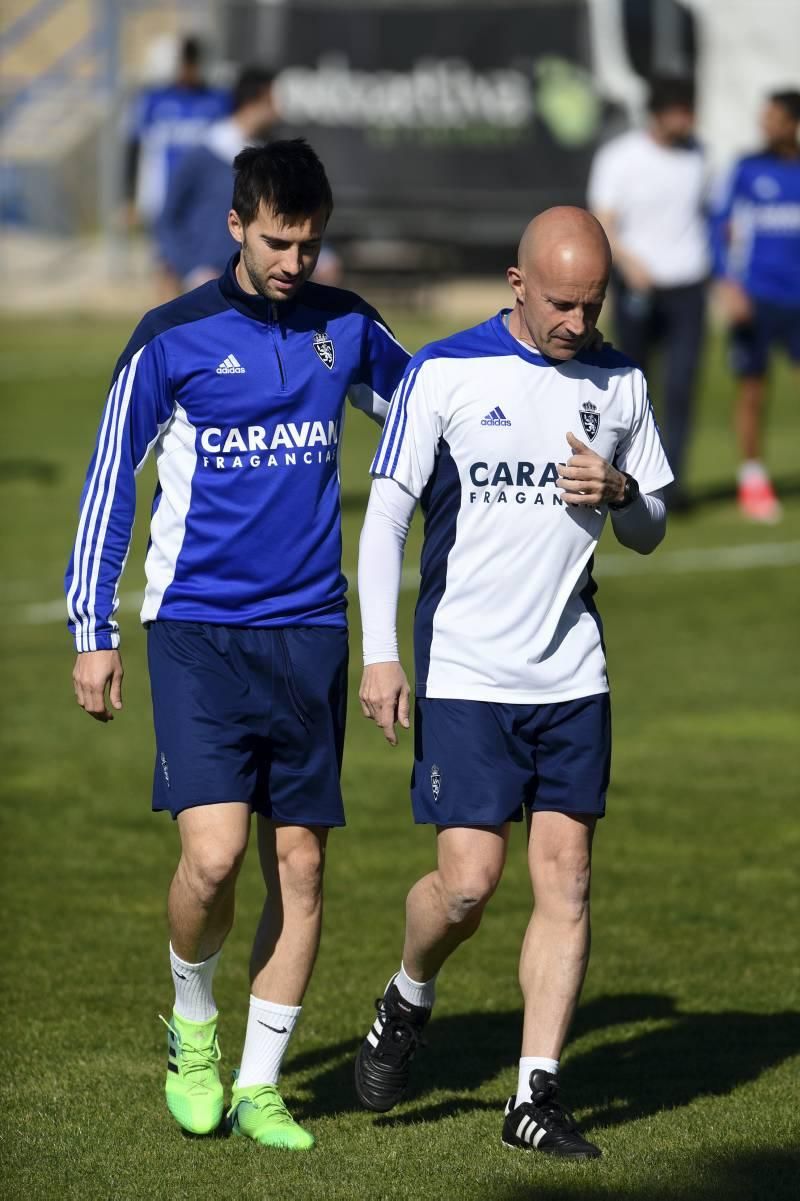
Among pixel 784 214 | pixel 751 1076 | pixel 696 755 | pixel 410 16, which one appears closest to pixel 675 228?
pixel 784 214

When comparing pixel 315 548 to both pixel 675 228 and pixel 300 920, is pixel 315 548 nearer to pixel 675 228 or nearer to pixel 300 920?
pixel 300 920

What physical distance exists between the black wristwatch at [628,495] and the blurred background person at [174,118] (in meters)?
12.1

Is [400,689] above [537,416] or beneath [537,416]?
beneath

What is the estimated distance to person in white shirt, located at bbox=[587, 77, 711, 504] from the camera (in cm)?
1366

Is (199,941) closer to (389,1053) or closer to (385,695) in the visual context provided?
(389,1053)

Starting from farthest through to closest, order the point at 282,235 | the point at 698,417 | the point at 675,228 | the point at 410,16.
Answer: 1. the point at 410,16
2. the point at 698,417
3. the point at 675,228
4. the point at 282,235

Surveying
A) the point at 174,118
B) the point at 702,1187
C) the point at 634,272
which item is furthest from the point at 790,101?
the point at 702,1187

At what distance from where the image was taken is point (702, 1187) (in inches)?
182

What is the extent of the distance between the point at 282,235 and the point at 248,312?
0.24 metres

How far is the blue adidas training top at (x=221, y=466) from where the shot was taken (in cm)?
502

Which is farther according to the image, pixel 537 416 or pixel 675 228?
pixel 675 228

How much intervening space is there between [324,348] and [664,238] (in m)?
9.16

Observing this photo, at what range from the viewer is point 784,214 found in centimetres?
1459

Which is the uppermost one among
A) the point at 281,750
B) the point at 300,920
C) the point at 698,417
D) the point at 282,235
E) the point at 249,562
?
the point at 282,235
